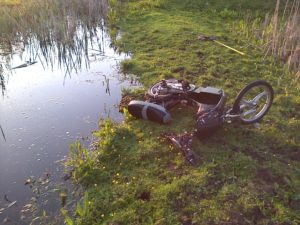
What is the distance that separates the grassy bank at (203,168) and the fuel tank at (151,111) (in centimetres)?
21

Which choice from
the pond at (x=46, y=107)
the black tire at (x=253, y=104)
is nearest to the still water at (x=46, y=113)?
the pond at (x=46, y=107)

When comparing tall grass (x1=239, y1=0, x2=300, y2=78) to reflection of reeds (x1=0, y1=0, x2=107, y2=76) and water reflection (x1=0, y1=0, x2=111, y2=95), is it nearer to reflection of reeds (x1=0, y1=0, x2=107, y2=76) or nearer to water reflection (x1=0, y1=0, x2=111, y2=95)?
water reflection (x1=0, y1=0, x2=111, y2=95)

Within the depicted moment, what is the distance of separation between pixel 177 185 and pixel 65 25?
8471mm

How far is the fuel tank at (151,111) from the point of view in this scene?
6766 mm

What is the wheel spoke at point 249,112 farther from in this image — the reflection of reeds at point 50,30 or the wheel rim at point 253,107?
the reflection of reeds at point 50,30

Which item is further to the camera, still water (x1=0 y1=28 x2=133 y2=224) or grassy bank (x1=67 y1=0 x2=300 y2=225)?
still water (x1=0 y1=28 x2=133 y2=224)

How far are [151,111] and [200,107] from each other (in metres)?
0.96

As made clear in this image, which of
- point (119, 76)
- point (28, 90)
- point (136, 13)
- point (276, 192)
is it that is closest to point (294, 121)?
point (276, 192)

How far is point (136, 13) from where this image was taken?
575 inches

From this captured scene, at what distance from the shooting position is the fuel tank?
22.2 ft

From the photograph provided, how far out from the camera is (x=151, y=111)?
6777mm

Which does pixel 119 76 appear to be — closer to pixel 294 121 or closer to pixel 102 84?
pixel 102 84

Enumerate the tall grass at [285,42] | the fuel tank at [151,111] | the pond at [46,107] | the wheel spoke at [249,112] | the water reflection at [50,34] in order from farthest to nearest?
the water reflection at [50,34] < the tall grass at [285,42] < the fuel tank at [151,111] < the wheel spoke at [249,112] < the pond at [46,107]

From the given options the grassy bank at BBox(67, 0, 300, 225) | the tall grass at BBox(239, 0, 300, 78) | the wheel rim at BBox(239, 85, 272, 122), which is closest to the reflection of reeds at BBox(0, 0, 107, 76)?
the grassy bank at BBox(67, 0, 300, 225)
